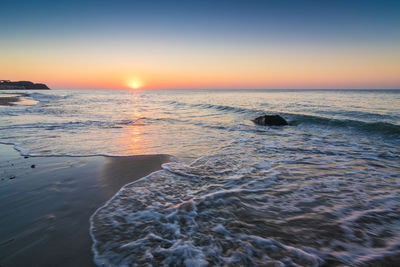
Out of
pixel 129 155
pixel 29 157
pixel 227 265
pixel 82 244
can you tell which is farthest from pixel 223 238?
pixel 29 157

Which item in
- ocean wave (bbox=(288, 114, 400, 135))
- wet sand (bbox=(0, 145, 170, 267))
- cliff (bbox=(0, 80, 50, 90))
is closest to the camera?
wet sand (bbox=(0, 145, 170, 267))

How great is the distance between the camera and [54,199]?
3.46 meters

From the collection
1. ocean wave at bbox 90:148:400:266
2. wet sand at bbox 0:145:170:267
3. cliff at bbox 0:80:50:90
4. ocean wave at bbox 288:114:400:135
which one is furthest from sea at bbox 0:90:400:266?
cliff at bbox 0:80:50:90

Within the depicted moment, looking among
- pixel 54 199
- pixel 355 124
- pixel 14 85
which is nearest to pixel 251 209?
pixel 54 199

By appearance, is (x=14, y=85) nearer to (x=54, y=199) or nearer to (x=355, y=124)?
(x=54, y=199)

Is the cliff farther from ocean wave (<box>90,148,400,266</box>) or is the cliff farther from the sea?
ocean wave (<box>90,148,400,266</box>)

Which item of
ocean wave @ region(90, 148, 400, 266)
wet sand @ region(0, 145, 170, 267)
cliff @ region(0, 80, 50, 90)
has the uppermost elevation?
cliff @ region(0, 80, 50, 90)

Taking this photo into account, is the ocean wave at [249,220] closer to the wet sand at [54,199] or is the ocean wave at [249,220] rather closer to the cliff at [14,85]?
the wet sand at [54,199]

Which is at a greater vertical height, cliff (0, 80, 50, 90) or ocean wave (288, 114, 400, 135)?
cliff (0, 80, 50, 90)

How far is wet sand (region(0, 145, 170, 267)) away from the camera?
→ 7.61ft

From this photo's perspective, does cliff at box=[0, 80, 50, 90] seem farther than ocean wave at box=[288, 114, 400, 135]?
Yes

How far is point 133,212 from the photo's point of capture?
317 centimetres

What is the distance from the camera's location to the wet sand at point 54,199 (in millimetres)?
2318

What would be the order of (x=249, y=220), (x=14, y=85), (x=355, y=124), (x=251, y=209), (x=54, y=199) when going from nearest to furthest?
(x=249, y=220)
(x=251, y=209)
(x=54, y=199)
(x=355, y=124)
(x=14, y=85)
